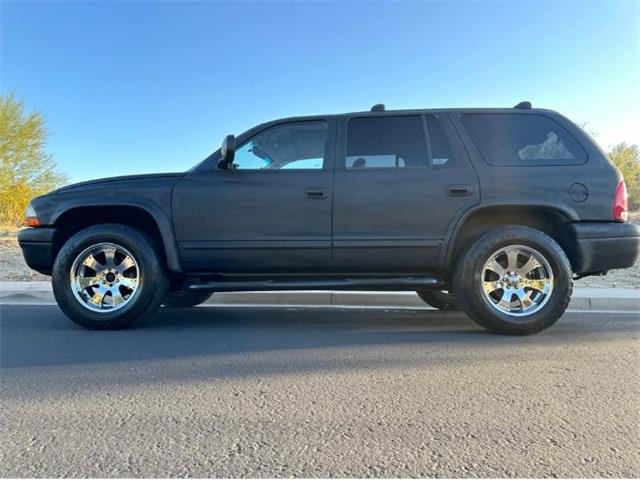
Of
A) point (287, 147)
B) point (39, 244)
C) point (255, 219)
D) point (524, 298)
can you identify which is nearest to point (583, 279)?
point (524, 298)

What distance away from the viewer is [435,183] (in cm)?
376

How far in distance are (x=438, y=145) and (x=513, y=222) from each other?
38.2 inches

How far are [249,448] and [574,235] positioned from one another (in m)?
3.18

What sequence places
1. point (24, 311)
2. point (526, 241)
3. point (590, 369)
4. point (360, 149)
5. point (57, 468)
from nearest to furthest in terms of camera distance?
point (57, 468) < point (590, 369) < point (526, 241) < point (360, 149) < point (24, 311)

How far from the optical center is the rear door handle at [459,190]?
3732 mm

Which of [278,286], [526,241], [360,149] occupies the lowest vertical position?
[278,286]

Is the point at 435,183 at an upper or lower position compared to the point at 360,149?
lower

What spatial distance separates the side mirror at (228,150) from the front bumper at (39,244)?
1665 millimetres

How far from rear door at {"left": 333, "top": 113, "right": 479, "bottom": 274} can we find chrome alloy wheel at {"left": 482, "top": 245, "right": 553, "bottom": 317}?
0.49 m

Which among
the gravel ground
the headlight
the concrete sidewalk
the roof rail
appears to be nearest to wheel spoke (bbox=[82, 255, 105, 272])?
the headlight

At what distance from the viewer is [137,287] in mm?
3830

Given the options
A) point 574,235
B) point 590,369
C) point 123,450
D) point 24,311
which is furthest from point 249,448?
point 24,311

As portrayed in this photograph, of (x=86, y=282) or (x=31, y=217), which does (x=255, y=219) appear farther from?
(x=31, y=217)

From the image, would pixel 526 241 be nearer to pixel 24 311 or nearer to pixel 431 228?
pixel 431 228
